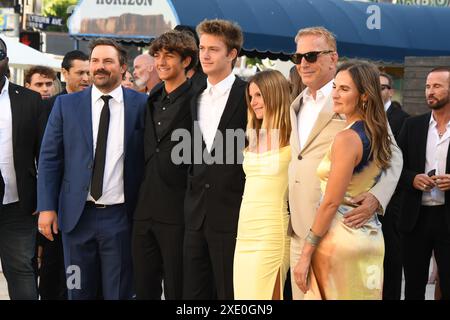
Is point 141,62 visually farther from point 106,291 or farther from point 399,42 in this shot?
point 399,42

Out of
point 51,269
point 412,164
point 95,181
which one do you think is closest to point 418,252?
point 412,164

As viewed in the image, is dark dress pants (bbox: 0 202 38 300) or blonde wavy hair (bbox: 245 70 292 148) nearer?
blonde wavy hair (bbox: 245 70 292 148)

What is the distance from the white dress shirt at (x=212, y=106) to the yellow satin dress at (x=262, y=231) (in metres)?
0.47

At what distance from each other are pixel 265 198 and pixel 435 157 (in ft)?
7.23

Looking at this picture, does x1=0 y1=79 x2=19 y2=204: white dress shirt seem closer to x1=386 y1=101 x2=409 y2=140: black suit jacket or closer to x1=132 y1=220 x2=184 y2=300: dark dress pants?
x1=132 y1=220 x2=184 y2=300: dark dress pants

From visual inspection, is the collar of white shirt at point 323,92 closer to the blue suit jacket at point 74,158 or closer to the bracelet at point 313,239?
the bracelet at point 313,239

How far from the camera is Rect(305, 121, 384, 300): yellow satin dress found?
16.9ft

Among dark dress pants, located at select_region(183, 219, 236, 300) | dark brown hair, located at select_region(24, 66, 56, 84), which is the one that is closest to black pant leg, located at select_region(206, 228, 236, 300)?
dark dress pants, located at select_region(183, 219, 236, 300)

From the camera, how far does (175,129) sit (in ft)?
20.9

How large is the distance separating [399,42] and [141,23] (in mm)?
6374

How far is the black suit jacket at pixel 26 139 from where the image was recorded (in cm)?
705

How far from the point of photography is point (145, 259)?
6.43 meters

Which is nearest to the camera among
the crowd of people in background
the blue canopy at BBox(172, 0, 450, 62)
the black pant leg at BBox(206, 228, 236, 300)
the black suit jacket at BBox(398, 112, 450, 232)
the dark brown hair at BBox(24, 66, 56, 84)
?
the crowd of people in background

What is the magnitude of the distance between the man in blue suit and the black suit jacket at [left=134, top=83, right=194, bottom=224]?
0.20 meters
